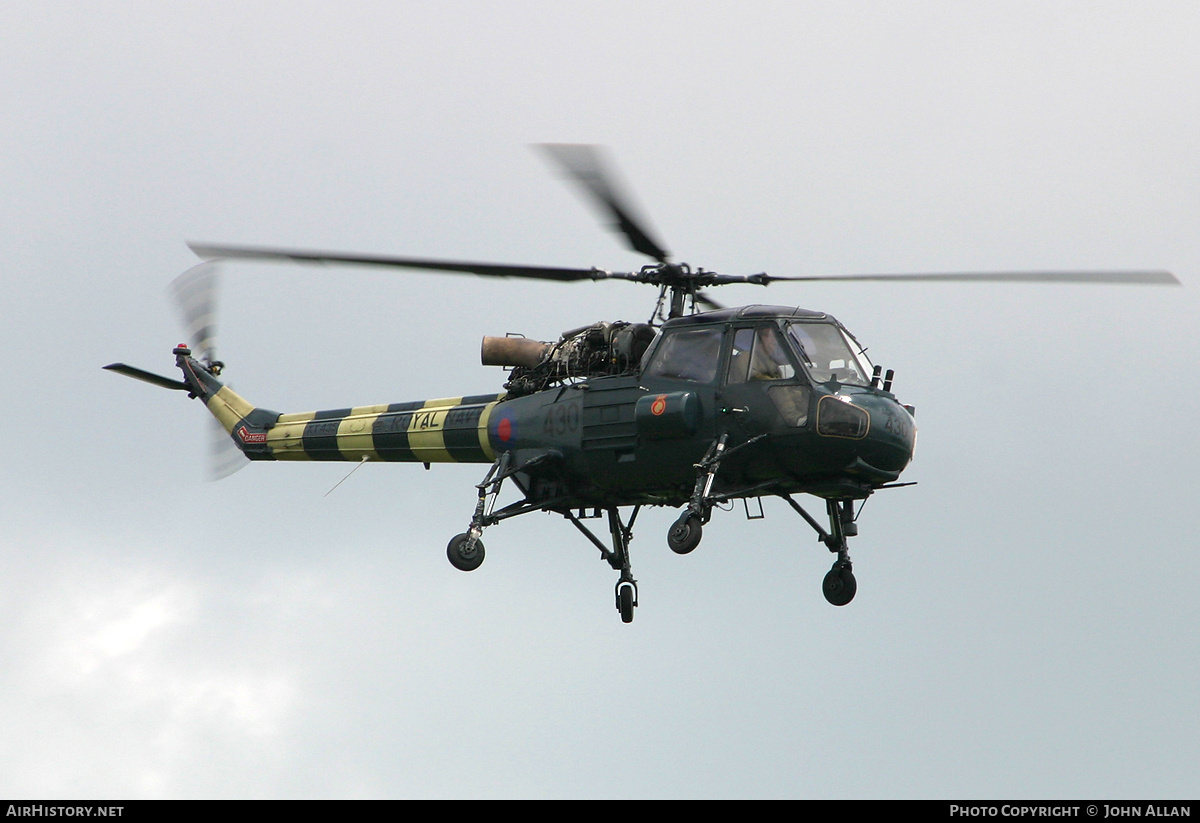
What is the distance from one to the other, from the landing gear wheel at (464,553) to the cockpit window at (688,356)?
4.01 meters

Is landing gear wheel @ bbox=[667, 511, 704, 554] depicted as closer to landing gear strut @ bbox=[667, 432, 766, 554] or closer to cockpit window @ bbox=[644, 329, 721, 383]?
landing gear strut @ bbox=[667, 432, 766, 554]

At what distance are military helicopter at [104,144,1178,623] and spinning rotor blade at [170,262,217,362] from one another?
21.6ft

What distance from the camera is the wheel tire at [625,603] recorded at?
89.4 feet

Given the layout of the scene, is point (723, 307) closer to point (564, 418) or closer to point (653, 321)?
point (653, 321)

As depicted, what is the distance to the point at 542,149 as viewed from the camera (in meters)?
20.1

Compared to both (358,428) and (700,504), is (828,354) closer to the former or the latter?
(700,504)

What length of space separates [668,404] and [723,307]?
2.27m

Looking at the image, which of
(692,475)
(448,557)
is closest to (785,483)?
(692,475)

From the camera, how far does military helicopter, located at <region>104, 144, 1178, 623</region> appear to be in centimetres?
2317

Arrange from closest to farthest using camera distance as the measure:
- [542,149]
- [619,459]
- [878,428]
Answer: [542,149], [878,428], [619,459]

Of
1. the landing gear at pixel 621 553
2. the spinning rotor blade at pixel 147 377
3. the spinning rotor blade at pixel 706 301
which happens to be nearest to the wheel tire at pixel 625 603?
the landing gear at pixel 621 553

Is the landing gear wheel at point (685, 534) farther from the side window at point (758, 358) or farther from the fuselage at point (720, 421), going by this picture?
the side window at point (758, 358)

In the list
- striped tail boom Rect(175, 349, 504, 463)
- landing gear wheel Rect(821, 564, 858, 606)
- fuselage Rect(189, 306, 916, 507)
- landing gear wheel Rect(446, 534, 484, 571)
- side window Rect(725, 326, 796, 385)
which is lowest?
landing gear wheel Rect(821, 564, 858, 606)

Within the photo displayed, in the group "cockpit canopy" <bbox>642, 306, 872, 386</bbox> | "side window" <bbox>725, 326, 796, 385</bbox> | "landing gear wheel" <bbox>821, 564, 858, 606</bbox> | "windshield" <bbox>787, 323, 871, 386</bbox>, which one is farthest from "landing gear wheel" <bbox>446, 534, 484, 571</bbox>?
"windshield" <bbox>787, 323, 871, 386</bbox>
